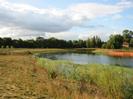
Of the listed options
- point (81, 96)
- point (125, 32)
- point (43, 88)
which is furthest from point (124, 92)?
point (125, 32)

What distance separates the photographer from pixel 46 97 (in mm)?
12438

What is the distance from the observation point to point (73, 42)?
17962 centimetres

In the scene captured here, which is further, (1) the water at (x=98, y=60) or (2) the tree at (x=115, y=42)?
(2) the tree at (x=115, y=42)

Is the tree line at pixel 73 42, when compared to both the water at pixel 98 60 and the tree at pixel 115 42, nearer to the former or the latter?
the tree at pixel 115 42

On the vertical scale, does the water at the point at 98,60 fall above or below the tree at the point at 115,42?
below

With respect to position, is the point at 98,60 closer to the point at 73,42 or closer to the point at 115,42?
the point at 115,42

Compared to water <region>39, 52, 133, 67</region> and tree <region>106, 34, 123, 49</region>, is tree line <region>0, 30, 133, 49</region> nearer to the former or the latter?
tree <region>106, 34, 123, 49</region>

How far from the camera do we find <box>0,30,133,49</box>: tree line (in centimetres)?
13161

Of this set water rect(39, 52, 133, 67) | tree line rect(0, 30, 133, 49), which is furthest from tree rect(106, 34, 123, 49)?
water rect(39, 52, 133, 67)

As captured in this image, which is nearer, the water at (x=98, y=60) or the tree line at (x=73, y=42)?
the water at (x=98, y=60)

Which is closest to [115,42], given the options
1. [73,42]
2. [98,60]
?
[73,42]

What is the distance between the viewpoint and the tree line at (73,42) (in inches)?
5182

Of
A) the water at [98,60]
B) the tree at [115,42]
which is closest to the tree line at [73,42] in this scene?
the tree at [115,42]

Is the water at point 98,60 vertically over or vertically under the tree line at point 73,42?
under
